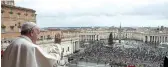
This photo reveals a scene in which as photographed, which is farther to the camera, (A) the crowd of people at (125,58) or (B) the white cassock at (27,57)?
(A) the crowd of people at (125,58)

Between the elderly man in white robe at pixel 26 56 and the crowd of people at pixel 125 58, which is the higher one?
the elderly man in white robe at pixel 26 56

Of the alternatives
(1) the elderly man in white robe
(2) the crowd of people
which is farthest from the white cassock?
(2) the crowd of people

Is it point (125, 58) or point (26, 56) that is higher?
point (26, 56)

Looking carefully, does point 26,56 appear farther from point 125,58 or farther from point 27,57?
point 125,58

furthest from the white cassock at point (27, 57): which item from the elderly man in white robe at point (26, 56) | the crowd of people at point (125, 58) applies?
the crowd of people at point (125, 58)

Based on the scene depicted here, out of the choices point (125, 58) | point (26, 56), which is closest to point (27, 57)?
point (26, 56)

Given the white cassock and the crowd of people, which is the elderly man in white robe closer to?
the white cassock

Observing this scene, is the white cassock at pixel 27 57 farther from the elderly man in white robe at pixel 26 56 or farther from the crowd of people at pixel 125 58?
the crowd of people at pixel 125 58

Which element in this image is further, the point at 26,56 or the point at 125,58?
the point at 125,58
